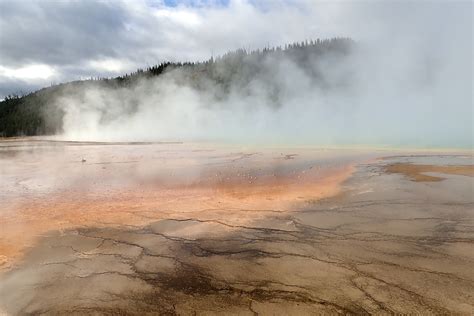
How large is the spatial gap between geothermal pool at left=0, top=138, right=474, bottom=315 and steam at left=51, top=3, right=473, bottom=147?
16555 mm

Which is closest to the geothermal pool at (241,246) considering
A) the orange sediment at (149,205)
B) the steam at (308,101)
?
the orange sediment at (149,205)

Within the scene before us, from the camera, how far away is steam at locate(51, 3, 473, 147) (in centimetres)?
2620

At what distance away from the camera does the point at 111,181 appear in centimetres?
732

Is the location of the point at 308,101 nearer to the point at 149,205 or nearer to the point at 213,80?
the point at 213,80

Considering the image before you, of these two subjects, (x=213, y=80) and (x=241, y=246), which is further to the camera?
(x=213, y=80)

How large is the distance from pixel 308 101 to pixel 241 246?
119 feet

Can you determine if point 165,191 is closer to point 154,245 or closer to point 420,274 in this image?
point 154,245

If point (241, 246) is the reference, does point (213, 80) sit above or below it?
above

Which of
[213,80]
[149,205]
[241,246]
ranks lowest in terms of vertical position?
[241,246]

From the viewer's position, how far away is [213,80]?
50156 mm

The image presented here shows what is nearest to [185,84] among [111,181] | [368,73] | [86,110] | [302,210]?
[86,110]

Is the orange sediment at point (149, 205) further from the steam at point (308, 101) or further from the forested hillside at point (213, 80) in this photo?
the forested hillside at point (213, 80)

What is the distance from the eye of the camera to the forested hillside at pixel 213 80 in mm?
45625

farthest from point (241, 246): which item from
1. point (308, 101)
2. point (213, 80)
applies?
point (213, 80)
